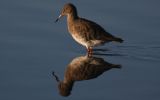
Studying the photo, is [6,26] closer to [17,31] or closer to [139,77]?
[17,31]

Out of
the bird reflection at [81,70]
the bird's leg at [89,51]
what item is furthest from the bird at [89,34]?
the bird reflection at [81,70]

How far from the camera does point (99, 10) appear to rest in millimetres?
13211

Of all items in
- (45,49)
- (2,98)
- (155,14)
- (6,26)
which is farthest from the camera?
(155,14)

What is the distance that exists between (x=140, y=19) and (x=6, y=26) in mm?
2777

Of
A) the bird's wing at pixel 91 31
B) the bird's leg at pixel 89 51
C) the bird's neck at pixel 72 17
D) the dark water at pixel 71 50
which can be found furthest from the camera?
the bird's neck at pixel 72 17

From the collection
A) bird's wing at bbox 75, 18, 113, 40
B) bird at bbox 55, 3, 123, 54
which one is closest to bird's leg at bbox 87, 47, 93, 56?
bird at bbox 55, 3, 123, 54

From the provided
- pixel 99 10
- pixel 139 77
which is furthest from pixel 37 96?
pixel 99 10

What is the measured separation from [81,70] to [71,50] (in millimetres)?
1116

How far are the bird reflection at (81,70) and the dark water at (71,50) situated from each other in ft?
0.31

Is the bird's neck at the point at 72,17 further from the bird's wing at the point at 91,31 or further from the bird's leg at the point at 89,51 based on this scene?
the bird's leg at the point at 89,51

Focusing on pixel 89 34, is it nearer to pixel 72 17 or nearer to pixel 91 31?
pixel 91 31

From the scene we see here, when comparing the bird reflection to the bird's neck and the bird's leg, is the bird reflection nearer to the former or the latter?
the bird's leg

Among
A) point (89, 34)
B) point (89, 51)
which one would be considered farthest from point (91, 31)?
point (89, 51)

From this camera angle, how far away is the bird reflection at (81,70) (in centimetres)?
1006
